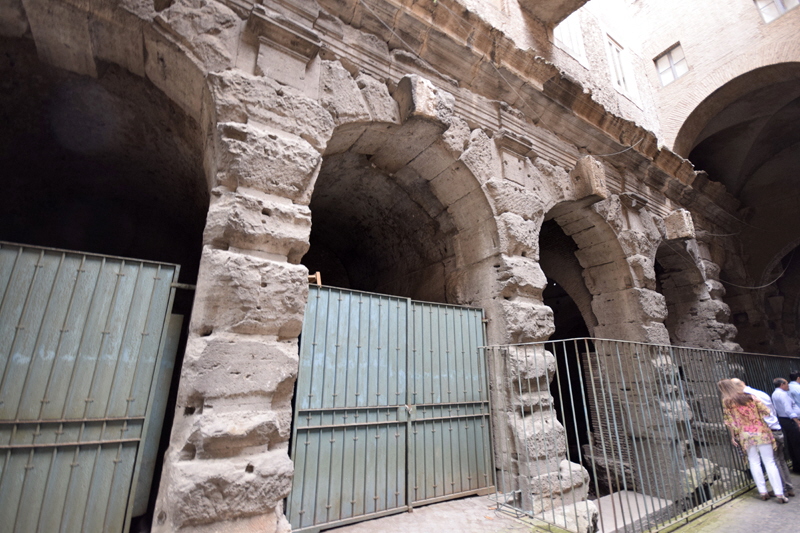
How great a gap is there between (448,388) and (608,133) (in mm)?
4225

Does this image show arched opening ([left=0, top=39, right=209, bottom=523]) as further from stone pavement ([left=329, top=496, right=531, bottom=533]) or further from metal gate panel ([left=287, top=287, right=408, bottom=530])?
stone pavement ([left=329, top=496, right=531, bottom=533])

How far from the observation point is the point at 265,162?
2.58 metres

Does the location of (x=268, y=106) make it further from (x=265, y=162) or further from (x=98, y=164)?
(x=98, y=164)

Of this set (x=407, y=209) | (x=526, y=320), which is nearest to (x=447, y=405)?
(x=526, y=320)

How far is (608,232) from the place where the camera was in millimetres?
5168

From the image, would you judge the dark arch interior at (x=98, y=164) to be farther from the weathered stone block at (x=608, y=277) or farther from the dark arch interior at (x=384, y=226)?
the weathered stone block at (x=608, y=277)

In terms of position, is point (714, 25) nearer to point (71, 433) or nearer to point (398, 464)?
point (398, 464)

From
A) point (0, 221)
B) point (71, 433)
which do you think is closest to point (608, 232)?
point (71, 433)

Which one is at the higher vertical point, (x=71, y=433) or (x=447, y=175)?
(x=447, y=175)

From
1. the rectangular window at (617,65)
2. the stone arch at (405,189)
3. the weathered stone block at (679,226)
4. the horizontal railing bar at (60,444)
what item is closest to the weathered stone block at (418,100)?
the stone arch at (405,189)

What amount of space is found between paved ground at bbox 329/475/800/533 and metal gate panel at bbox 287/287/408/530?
0.53 feet

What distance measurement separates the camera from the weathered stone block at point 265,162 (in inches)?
98.6

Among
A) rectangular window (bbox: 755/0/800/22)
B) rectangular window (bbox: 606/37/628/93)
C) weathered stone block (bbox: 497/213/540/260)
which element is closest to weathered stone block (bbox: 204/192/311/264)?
weathered stone block (bbox: 497/213/540/260)

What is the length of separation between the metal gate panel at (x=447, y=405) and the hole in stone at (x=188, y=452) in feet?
5.28
